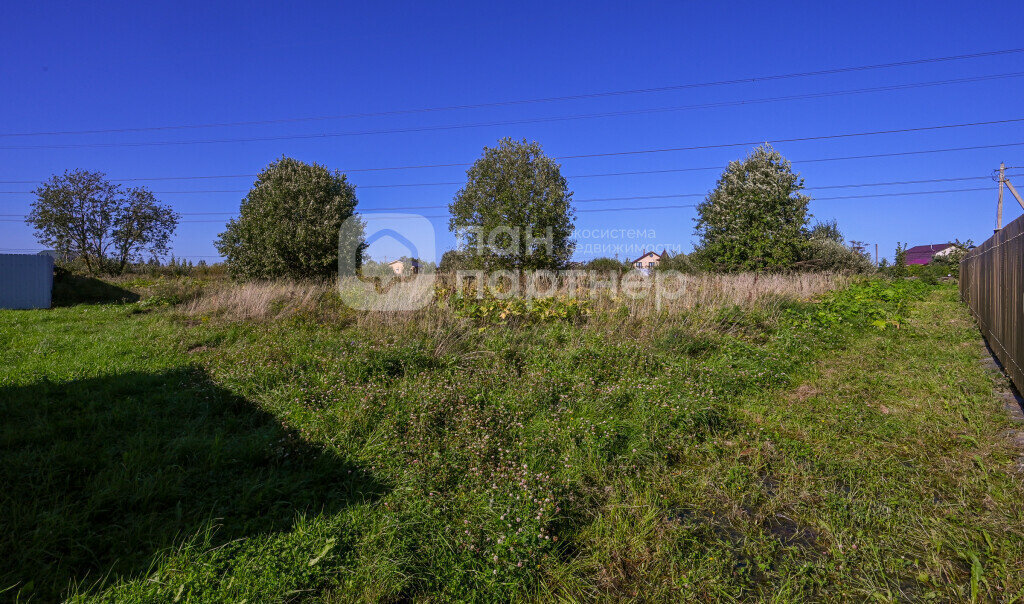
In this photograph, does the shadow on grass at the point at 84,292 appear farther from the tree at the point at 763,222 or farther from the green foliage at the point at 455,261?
the tree at the point at 763,222

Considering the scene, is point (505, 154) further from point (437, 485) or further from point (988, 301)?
point (437, 485)

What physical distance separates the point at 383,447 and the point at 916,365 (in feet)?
19.1

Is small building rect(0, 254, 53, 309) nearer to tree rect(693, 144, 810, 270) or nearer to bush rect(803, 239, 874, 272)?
tree rect(693, 144, 810, 270)

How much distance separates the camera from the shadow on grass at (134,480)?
7.28 feet

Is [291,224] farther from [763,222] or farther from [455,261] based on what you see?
[763,222]

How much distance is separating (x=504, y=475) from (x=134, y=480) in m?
2.23

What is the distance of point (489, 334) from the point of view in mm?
6391

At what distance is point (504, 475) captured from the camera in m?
2.94

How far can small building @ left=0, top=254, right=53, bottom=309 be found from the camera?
1107 centimetres

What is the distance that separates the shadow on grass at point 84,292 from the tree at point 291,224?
6.50 m

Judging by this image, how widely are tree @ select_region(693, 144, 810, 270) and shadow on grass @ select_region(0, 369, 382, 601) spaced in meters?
19.2

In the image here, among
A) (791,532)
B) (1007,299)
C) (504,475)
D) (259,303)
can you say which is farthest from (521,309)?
(1007,299)

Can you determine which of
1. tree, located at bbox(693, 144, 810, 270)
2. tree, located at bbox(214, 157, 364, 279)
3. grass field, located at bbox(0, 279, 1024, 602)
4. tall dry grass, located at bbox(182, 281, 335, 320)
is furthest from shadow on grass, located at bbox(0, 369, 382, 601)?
tree, located at bbox(693, 144, 810, 270)

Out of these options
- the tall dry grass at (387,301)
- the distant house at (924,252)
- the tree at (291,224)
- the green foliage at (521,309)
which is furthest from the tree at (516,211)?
the distant house at (924,252)
